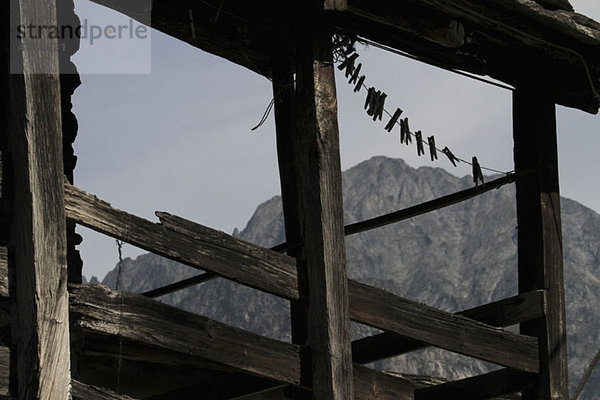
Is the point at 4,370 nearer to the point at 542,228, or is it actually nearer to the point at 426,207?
the point at 426,207

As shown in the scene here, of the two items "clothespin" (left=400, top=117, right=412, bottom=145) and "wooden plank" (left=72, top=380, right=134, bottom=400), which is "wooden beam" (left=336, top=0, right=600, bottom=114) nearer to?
"clothespin" (left=400, top=117, right=412, bottom=145)

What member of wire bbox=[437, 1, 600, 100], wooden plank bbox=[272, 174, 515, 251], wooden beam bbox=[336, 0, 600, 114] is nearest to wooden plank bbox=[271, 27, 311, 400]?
wooden plank bbox=[272, 174, 515, 251]

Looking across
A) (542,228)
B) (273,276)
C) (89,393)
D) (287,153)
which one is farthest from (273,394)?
(542,228)

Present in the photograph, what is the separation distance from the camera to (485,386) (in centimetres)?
602

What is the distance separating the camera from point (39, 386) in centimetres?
385

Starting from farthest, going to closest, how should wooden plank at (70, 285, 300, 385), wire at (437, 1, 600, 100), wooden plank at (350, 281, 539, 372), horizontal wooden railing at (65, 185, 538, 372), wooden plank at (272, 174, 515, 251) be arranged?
1. wooden plank at (272, 174, 515, 251)
2. wire at (437, 1, 600, 100)
3. wooden plank at (350, 281, 539, 372)
4. horizontal wooden railing at (65, 185, 538, 372)
5. wooden plank at (70, 285, 300, 385)

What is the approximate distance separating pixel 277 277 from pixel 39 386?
1355 millimetres

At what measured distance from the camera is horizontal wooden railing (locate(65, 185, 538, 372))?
14.0 ft

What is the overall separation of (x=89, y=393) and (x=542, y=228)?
3.11 m

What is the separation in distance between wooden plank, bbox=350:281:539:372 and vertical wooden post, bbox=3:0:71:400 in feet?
5.22

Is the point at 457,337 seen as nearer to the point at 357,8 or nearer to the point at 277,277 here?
the point at 277,277

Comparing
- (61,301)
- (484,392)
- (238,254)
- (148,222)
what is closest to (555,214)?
(484,392)

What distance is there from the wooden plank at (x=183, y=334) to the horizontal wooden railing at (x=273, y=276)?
24 centimetres

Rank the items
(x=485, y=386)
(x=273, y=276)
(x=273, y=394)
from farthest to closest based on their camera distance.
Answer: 1. (x=485, y=386)
2. (x=273, y=394)
3. (x=273, y=276)
